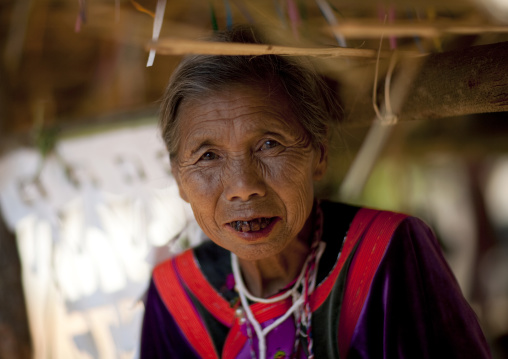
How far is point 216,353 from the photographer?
1.79 meters

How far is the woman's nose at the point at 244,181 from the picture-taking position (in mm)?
1411

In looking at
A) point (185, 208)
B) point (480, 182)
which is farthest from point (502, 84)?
point (480, 182)

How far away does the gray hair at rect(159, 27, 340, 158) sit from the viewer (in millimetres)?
1480

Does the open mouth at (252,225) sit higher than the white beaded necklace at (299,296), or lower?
higher

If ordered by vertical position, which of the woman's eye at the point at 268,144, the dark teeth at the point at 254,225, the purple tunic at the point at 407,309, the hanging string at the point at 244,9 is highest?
the hanging string at the point at 244,9

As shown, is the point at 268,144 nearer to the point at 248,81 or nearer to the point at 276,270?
the point at 248,81

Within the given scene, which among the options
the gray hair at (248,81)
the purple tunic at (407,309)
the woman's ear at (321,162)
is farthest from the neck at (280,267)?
the gray hair at (248,81)

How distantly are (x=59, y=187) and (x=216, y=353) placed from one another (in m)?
1.62

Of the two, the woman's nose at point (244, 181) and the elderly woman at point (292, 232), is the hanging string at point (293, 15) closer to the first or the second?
the elderly woman at point (292, 232)

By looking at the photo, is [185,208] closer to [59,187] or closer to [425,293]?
[59,187]

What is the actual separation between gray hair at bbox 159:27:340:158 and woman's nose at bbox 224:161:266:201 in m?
0.25

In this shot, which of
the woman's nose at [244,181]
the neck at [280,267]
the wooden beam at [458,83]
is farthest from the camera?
the neck at [280,267]

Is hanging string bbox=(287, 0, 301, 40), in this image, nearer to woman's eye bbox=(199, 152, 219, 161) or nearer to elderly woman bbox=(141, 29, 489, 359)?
elderly woman bbox=(141, 29, 489, 359)

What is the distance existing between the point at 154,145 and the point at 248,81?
1324mm
